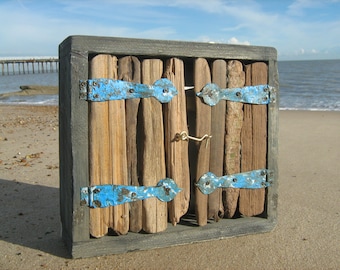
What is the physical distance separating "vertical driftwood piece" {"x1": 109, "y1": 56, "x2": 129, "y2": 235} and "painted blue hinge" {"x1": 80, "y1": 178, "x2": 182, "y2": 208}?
0.19 feet

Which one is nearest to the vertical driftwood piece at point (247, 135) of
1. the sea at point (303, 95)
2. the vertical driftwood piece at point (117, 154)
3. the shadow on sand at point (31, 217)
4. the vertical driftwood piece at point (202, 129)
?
the vertical driftwood piece at point (202, 129)

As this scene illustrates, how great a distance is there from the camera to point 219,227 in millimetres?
3600

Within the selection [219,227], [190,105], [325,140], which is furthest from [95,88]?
[325,140]

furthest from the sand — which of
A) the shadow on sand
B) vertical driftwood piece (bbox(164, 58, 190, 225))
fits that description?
vertical driftwood piece (bbox(164, 58, 190, 225))

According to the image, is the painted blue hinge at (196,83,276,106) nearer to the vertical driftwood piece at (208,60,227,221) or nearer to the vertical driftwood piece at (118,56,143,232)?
the vertical driftwood piece at (208,60,227,221)

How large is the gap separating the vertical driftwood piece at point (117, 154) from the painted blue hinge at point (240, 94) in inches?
27.3

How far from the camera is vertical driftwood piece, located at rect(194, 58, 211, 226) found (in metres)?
3.43

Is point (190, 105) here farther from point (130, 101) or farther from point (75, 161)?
point (75, 161)

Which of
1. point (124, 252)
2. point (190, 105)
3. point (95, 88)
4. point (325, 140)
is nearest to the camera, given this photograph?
point (95, 88)

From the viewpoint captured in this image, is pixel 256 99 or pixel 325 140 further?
pixel 325 140

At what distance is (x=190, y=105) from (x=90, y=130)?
0.92 metres

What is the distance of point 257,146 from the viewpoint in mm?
3695

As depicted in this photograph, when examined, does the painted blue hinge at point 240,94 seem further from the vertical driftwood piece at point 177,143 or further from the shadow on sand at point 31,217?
the shadow on sand at point 31,217

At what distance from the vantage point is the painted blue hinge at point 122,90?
10.1 ft
